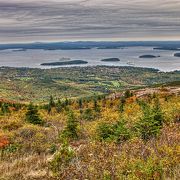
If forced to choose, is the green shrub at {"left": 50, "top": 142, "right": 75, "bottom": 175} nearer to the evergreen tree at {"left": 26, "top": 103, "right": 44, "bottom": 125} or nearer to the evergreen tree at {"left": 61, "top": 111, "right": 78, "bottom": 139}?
the evergreen tree at {"left": 61, "top": 111, "right": 78, "bottom": 139}

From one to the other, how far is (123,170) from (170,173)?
182cm

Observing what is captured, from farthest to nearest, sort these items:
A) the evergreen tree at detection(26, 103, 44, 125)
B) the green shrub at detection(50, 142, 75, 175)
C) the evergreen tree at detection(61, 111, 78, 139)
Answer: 1. the evergreen tree at detection(26, 103, 44, 125)
2. the evergreen tree at detection(61, 111, 78, 139)
3. the green shrub at detection(50, 142, 75, 175)

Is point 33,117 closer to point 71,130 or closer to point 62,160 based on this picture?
point 71,130

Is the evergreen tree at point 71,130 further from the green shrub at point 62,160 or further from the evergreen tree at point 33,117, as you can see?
the evergreen tree at point 33,117

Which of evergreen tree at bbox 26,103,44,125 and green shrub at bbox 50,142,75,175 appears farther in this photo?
evergreen tree at bbox 26,103,44,125

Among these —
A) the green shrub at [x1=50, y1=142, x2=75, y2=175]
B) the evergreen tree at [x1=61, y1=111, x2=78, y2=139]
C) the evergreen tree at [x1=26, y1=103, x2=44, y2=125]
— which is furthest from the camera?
the evergreen tree at [x1=26, y1=103, x2=44, y2=125]

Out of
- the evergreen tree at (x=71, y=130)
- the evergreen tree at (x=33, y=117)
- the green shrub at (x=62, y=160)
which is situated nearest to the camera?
the green shrub at (x=62, y=160)

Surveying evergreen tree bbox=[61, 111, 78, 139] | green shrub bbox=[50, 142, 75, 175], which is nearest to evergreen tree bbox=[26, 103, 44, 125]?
evergreen tree bbox=[61, 111, 78, 139]

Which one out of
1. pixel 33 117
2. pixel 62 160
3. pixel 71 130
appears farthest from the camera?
pixel 33 117

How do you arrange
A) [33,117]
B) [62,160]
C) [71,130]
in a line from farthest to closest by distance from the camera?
[33,117] < [71,130] < [62,160]

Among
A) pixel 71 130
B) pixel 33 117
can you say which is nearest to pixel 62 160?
pixel 71 130

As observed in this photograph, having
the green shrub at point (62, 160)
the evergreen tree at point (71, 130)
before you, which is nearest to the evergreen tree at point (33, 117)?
the evergreen tree at point (71, 130)

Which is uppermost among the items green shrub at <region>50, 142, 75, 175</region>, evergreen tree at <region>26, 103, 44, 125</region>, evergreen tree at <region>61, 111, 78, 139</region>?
green shrub at <region>50, 142, 75, 175</region>

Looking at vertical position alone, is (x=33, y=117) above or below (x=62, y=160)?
below
